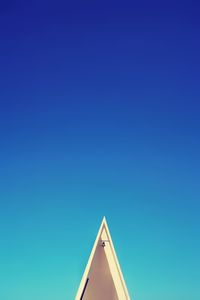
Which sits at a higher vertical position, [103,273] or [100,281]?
[103,273]

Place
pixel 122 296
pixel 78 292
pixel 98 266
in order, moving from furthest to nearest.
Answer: pixel 98 266, pixel 122 296, pixel 78 292

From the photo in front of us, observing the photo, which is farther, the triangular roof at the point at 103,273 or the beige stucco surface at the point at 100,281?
the beige stucco surface at the point at 100,281

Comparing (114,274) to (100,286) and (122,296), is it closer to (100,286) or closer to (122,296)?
(122,296)

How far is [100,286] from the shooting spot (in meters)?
17.5

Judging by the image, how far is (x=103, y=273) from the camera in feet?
56.6

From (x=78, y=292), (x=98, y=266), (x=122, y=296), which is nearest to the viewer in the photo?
(x=78, y=292)

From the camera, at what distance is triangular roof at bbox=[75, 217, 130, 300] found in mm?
15328

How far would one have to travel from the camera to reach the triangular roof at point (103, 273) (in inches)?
603

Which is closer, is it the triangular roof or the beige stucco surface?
the triangular roof

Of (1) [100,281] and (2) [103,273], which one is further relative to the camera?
(1) [100,281]

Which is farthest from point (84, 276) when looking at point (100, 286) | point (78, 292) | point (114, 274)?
point (100, 286)

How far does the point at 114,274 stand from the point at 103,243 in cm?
143

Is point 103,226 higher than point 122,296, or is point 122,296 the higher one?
point 103,226

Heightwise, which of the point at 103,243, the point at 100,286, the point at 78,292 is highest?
the point at 103,243
